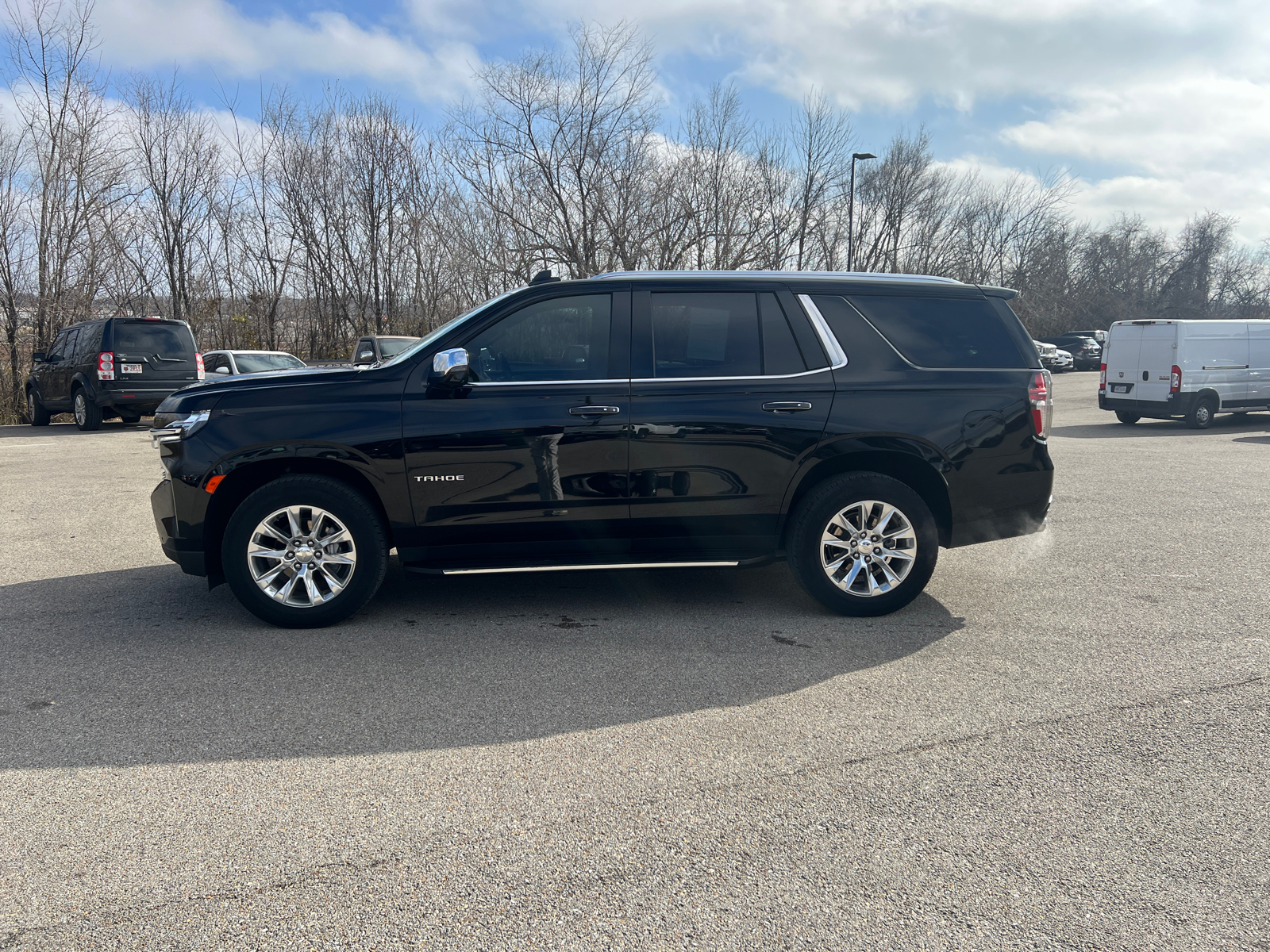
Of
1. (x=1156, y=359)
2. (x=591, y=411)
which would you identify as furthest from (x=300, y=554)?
(x=1156, y=359)

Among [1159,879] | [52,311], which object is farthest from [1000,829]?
[52,311]

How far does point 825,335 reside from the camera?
5211 millimetres

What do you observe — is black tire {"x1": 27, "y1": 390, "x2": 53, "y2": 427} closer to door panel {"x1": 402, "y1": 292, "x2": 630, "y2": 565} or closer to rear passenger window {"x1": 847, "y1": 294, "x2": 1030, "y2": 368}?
door panel {"x1": 402, "y1": 292, "x2": 630, "y2": 565}

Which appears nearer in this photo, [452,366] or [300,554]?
[452,366]

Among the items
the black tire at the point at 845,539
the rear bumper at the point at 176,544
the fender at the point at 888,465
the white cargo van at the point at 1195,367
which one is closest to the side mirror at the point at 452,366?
the rear bumper at the point at 176,544

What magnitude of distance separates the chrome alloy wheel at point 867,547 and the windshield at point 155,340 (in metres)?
15.2

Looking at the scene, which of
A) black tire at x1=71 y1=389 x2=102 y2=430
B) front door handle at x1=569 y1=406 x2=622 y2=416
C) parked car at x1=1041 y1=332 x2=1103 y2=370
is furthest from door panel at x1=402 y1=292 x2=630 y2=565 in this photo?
parked car at x1=1041 y1=332 x2=1103 y2=370

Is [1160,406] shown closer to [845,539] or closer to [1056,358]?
[845,539]

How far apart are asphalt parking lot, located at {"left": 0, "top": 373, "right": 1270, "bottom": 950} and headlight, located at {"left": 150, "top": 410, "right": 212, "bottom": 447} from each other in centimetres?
109

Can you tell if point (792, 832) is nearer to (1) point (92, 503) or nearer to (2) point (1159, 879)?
(2) point (1159, 879)

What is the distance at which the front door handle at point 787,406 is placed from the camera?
16.6 ft

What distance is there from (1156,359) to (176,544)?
18.4 metres

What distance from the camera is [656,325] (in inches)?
201

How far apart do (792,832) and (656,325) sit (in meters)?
3.03
